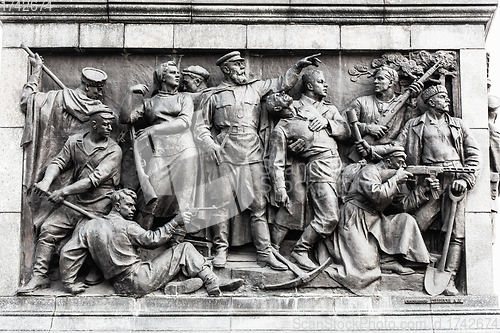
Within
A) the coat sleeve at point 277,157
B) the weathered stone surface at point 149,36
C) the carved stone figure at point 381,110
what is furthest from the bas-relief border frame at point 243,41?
the coat sleeve at point 277,157

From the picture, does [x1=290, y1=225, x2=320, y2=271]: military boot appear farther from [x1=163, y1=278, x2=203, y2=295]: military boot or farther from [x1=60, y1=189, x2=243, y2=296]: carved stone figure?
[x1=163, y1=278, x2=203, y2=295]: military boot

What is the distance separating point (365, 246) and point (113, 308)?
145 inches

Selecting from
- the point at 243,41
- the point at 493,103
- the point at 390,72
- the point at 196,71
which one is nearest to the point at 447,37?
the point at 390,72

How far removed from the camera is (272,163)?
520 inches

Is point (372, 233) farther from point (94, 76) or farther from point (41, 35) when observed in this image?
point (41, 35)

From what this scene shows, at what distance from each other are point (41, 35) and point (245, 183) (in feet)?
12.9

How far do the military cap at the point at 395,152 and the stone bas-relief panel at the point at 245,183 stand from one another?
0.02m

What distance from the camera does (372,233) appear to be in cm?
1312

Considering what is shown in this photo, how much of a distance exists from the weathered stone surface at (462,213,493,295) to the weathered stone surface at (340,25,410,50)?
9.34 ft

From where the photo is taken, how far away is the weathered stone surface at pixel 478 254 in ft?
43.0

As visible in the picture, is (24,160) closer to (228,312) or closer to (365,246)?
(228,312)

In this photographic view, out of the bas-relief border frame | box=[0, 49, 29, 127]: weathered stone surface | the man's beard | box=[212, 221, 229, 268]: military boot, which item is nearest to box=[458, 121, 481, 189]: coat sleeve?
the bas-relief border frame

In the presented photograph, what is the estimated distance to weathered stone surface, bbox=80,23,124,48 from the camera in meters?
13.9

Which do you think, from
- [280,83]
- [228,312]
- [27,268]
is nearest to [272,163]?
[280,83]
